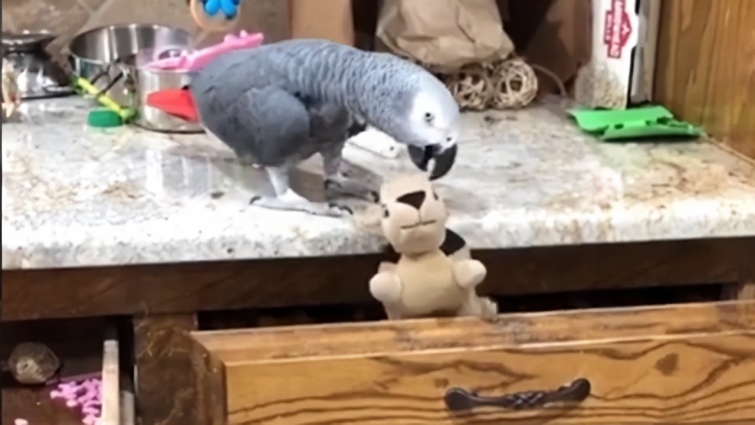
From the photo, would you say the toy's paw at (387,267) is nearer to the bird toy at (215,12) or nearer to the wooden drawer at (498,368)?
the wooden drawer at (498,368)

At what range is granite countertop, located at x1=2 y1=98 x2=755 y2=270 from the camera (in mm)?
955

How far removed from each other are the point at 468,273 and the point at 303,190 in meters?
0.25

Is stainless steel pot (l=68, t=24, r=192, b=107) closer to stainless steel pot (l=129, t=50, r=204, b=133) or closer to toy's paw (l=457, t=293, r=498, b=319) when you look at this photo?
stainless steel pot (l=129, t=50, r=204, b=133)

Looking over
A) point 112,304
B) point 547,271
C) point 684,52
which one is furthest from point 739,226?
point 112,304

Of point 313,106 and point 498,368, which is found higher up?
point 313,106

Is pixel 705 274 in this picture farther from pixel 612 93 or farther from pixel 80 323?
pixel 80 323

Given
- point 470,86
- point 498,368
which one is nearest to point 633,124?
point 470,86

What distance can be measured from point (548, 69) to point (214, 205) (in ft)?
2.02

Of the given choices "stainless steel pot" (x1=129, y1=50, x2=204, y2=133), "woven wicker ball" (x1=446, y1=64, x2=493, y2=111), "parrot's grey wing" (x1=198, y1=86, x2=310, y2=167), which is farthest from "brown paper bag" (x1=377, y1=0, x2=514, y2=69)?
"parrot's grey wing" (x1=198, y1=86, x2=310, y2=167)

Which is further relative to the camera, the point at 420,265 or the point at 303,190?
the point at 303,190

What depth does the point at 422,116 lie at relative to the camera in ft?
3.03

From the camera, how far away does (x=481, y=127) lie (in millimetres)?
1307

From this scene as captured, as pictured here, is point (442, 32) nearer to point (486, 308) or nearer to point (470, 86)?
point (470, 86)

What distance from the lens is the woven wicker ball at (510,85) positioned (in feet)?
4.51
